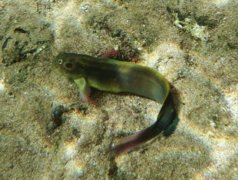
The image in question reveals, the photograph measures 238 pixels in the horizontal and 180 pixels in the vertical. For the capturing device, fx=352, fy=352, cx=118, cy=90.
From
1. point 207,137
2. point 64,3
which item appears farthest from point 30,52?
point 207,137

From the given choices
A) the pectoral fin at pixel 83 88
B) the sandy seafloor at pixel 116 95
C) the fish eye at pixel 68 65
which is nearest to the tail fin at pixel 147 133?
the sandy seafloor at pixel 116 95

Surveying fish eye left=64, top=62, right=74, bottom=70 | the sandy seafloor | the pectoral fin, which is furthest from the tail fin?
fish eye left=64, top=62, right=74, bottom=70

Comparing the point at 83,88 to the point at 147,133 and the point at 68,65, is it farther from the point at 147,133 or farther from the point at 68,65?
the point at 147,133

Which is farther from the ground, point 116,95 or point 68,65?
point 68,65

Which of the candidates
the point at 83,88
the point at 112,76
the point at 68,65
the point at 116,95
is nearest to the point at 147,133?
the point at 116,95

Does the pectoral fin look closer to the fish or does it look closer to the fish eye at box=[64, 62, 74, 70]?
the fish
